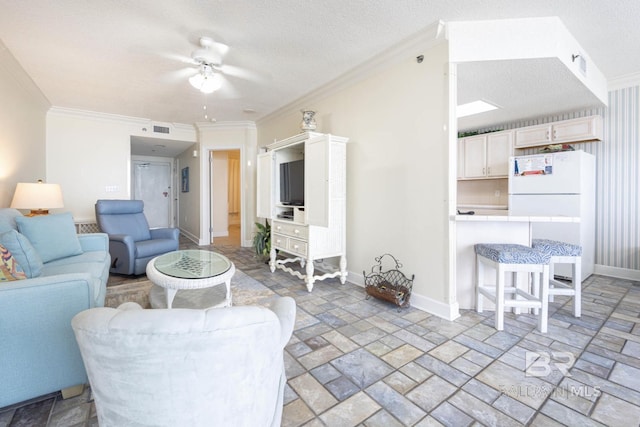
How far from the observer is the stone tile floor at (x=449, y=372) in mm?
1386

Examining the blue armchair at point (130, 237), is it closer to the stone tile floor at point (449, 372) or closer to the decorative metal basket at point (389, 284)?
the stone tile floor at point (449, 372)

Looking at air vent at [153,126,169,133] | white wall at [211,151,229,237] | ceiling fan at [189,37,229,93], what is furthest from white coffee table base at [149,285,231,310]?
white wall at [211,151,229,237]

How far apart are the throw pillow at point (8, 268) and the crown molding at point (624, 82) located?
19.4ft

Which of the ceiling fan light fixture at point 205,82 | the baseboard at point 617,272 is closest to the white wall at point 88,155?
the ceiling fan light fixture at point 205,82

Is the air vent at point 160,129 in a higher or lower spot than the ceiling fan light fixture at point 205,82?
higher

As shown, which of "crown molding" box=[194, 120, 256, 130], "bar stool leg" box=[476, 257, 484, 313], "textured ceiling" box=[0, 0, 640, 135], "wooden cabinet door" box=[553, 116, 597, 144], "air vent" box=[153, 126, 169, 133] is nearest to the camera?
"textured ceiling" box=[0, 0, 640, 135]

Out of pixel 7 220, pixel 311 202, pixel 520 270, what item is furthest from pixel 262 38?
pixel 520 270

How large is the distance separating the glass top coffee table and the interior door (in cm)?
589

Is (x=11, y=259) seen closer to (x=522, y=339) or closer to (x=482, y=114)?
(x=522, y=339)

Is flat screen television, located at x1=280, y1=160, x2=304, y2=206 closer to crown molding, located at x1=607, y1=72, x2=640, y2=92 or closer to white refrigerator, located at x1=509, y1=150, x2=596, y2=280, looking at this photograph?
white refrigerator, located at x1=509, y1=150, x2=596, y2=280

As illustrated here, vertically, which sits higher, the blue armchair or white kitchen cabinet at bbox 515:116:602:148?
white kitchen cabinet at bbox 515:116:602:148

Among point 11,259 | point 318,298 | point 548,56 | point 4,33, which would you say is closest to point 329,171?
point 318,298

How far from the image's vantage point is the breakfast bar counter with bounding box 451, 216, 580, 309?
2613mm

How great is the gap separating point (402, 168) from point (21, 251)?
298cm
